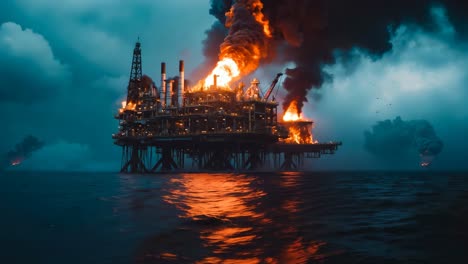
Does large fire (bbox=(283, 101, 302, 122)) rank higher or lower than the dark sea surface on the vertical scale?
higher

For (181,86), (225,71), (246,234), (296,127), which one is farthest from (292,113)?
(246,234)

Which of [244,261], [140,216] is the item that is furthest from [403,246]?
[140,216]

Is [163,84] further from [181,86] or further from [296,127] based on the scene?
[296,127]

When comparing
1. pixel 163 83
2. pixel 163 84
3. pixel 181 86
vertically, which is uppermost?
pixel 163 83

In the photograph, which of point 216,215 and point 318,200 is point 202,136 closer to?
point 318,200

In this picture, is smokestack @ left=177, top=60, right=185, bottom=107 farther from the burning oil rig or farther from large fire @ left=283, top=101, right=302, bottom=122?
large fire @ left=283, top=101, right=302, bottom=122

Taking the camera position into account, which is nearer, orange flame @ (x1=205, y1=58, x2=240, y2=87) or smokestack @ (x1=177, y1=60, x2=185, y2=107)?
smokestack @ (x1=177, y1=60, x2=185, y2=107)

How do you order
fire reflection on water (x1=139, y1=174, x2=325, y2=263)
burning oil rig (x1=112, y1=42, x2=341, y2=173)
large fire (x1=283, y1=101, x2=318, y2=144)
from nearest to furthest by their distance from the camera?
fire reflection on water (x1=139, y1=174, x2=325, y2=263), burning oil rig (x1=112, y1=42, x2=341, y2=173), large fire (x1=283, y1=101, x2=318, y2=144)

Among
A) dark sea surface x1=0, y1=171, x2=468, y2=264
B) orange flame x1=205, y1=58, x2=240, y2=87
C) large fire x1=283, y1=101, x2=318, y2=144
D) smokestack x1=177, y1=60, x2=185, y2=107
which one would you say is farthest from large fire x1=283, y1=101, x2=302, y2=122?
dark sea surface x1=0, y1=171, x2=468, y2=264
